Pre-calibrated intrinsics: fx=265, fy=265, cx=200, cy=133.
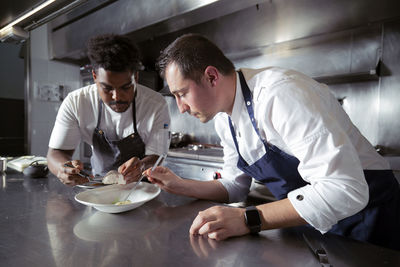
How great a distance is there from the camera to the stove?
237cm

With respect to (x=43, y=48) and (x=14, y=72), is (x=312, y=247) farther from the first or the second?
(x=14, y=72)

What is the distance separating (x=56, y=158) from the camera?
1.66 metres

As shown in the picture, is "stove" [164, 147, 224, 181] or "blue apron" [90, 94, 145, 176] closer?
"blue apron" [90, 94, 145, 176]

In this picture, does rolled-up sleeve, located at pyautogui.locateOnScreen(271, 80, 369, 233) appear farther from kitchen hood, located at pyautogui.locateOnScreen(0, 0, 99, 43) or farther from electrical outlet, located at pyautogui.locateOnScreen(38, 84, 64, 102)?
electrical outlet, located at pyautogui.locateOnScreen(38, 84, 64, 102)

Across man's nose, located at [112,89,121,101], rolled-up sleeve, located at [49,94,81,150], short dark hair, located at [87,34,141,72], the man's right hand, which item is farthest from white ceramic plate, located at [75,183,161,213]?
rolled-up sleeve, located at [49,94,81,150]

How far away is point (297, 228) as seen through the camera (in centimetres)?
87

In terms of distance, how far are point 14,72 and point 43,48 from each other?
1158 millimetres

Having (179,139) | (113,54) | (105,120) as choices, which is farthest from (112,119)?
(179,139)

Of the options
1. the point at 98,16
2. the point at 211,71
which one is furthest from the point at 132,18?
Result: the point at 211,71

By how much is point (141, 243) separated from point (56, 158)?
3.88 feet

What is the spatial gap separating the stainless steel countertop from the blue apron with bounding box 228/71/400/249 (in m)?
A: 0.23

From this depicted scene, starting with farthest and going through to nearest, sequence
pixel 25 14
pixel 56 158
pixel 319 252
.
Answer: pixel 25 14 → pixel 56 158 → pixel 319 252

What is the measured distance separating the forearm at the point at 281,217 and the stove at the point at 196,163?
145cm

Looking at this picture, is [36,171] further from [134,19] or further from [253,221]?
[134,19]
